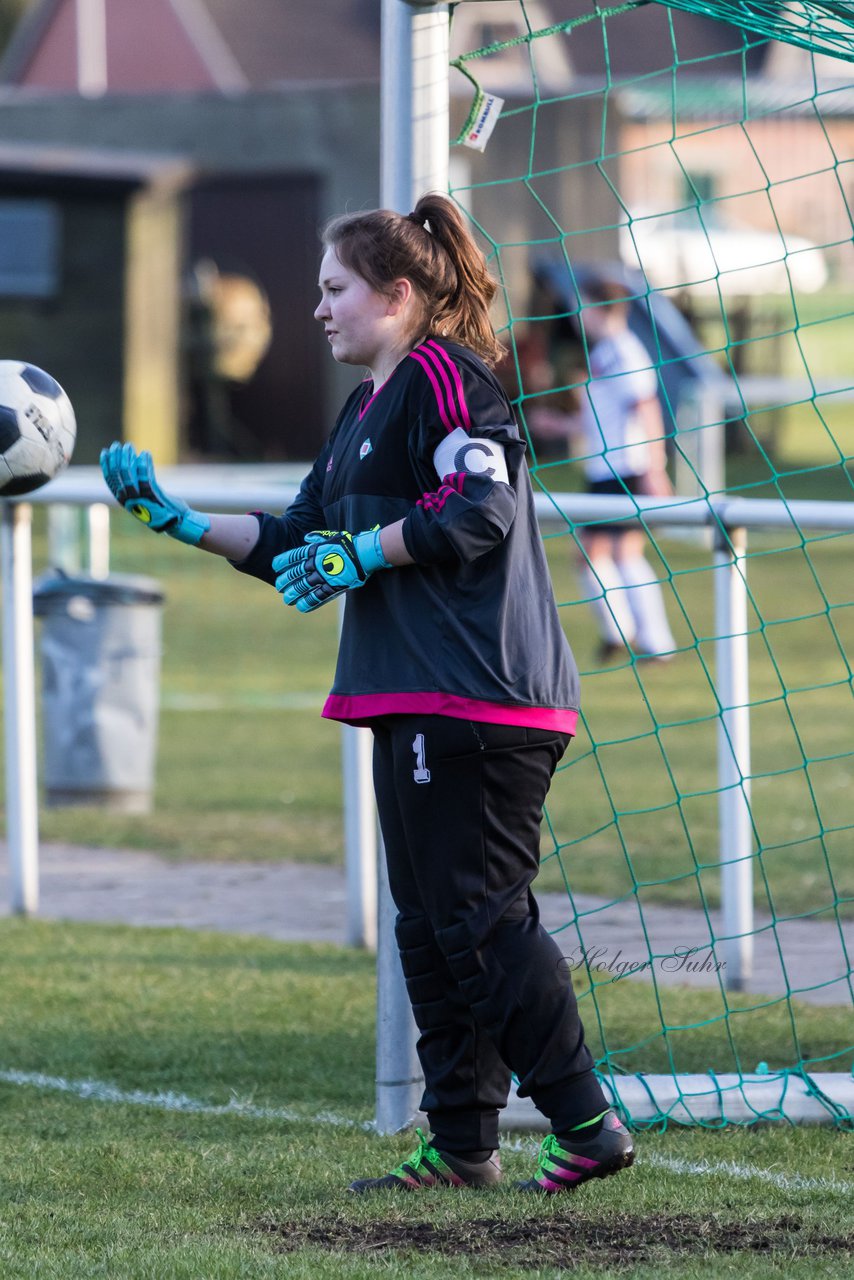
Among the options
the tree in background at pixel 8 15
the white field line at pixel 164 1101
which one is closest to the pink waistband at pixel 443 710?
the white field line at pixel 164 1101

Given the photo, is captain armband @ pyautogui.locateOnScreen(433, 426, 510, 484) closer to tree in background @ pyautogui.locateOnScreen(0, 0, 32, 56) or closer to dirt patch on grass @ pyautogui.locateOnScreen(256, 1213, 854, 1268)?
dirt patch on grass @ pyautogui.locateOnScreen(256, 1213, 854, 1268)

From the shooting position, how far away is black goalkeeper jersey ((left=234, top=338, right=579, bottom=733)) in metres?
3.57

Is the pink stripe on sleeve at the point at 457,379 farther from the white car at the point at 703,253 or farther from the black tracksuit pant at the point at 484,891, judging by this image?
the white car at the point at 703,253

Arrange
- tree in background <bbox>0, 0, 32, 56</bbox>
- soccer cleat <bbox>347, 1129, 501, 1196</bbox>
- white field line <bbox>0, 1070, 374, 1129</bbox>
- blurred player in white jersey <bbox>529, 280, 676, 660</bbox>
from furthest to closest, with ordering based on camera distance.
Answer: tree in background <bbox>0, 0, 32, 56</bbox>
blurred player in white jersey <bbox>529, 280, 676, 660</bbox>
white field line <bbox>0, 1070, 374, 1129</bbox>
soccer cleat <bbox>347, 1129, 501, 1196</bbox>

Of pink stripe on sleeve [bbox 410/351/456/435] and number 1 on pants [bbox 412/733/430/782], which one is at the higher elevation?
pink stripe on sleeve [bbox 410/351/456/435]

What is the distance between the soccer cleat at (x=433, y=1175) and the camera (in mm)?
3879

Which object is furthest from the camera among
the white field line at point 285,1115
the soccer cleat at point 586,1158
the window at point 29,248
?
the window at point 29,248

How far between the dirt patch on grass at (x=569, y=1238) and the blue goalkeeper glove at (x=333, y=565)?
3.84 ft

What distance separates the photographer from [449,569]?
369 centimetres

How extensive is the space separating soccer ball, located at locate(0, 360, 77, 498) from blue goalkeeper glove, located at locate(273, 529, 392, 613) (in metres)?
0.80

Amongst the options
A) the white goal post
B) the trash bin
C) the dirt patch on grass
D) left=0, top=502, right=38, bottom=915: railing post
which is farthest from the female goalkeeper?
the trash bin

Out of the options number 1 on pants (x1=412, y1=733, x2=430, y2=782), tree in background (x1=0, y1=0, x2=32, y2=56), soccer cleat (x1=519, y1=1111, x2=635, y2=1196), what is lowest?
soccer cleat (x1=519, y1=1111, x2=635, y2=1196)

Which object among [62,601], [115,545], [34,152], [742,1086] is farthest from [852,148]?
[742,1086]

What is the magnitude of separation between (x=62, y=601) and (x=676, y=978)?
3.67 metres
